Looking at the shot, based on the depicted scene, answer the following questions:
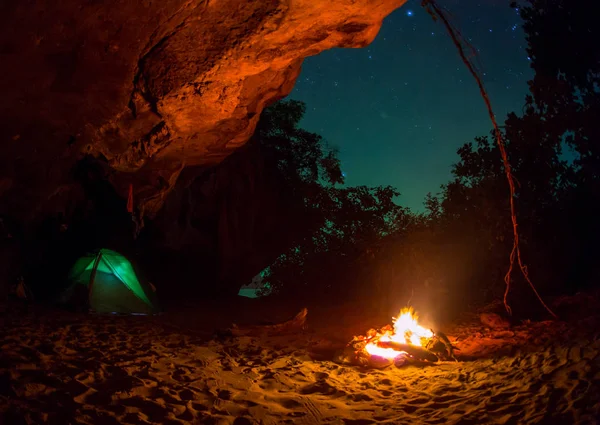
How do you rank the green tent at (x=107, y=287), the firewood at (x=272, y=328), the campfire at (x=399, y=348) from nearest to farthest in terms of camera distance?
the campfire at (x=399, y=348), the firewood at (x=272, y=328), the green tent at (x=107, y=287)

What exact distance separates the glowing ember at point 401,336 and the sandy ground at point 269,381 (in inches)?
24.9

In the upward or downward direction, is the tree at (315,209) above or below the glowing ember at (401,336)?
above

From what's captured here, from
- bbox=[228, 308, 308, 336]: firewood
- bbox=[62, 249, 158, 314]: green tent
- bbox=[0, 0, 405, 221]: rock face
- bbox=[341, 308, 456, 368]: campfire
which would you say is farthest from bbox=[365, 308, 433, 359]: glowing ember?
bbox=[62, 249, 158, 314]: green tent

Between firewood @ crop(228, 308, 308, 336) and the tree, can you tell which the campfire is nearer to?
firewood @ crop(228, 308, 308, 336)

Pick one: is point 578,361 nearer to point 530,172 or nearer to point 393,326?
point 393,326

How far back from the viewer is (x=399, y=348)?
21.3 ft

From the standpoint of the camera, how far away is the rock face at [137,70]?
516cm

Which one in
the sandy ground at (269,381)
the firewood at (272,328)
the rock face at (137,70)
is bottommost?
the sandy ground at (269,381)

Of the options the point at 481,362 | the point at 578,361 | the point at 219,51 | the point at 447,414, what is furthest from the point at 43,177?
the point at 578,361

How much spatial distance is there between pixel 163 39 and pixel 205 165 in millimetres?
5946

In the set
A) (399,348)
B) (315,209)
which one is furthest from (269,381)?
(315,209)

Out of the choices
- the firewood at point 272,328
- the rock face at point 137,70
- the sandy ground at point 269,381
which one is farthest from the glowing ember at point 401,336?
the rock face at point 137,70

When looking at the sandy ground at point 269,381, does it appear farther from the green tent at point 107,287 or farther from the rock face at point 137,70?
the rock face at point 137,70

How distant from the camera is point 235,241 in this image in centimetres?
1644
